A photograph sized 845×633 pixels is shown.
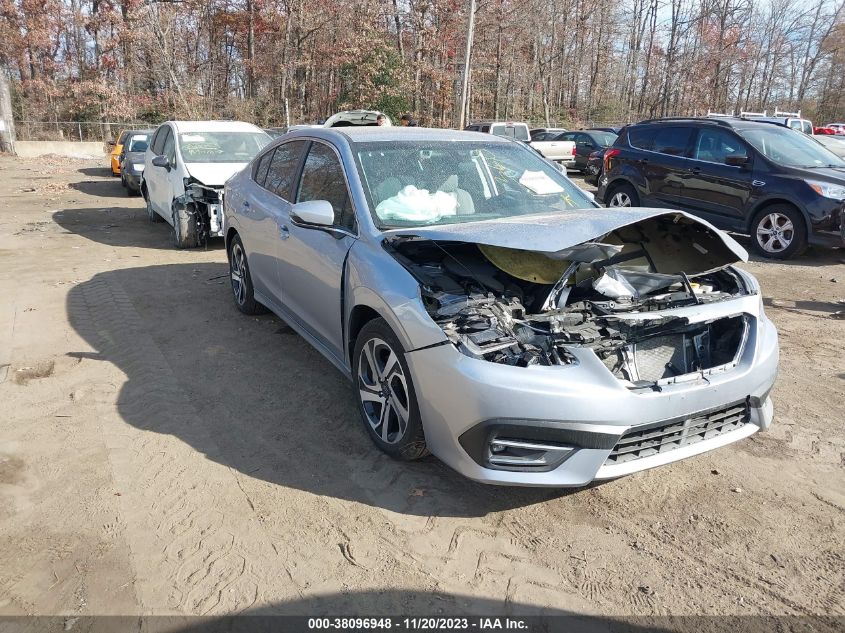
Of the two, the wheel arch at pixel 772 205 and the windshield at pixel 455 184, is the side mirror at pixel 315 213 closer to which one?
the windshield at pixel 455 184

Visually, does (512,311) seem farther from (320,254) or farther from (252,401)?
Answer: (252,401)

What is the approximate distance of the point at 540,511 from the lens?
3.24 m

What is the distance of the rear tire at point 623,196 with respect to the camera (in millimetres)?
10938

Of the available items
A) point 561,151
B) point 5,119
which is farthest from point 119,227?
point 5,119

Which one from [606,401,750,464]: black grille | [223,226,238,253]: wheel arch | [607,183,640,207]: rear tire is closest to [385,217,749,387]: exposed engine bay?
[606,401,750,464]: black grille

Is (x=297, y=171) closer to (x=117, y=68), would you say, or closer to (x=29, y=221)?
(x=29, y=221)

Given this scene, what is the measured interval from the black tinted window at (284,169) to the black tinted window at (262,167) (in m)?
0.08

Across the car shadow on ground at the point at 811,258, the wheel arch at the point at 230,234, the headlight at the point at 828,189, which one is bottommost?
the car shadow on ground at the point at 811,258

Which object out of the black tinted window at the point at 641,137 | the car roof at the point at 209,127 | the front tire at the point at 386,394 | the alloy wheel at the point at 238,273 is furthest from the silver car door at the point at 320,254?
the black tinted window at the point at 641,137

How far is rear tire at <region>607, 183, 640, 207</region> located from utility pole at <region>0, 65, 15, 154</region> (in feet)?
90.3

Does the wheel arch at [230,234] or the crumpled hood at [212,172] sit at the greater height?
the crumpled hood at [212,172]

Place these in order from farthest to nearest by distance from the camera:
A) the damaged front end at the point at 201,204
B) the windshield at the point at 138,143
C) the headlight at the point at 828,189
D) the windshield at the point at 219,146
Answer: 1. the windshield at the point at 138,143
2. the windshield at the point at 219,146
3. the damaged front end at the point at 201,204
4. the headlight at the point at 828,189

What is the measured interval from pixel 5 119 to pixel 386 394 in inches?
1258

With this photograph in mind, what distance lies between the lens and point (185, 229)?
9.34 meters
